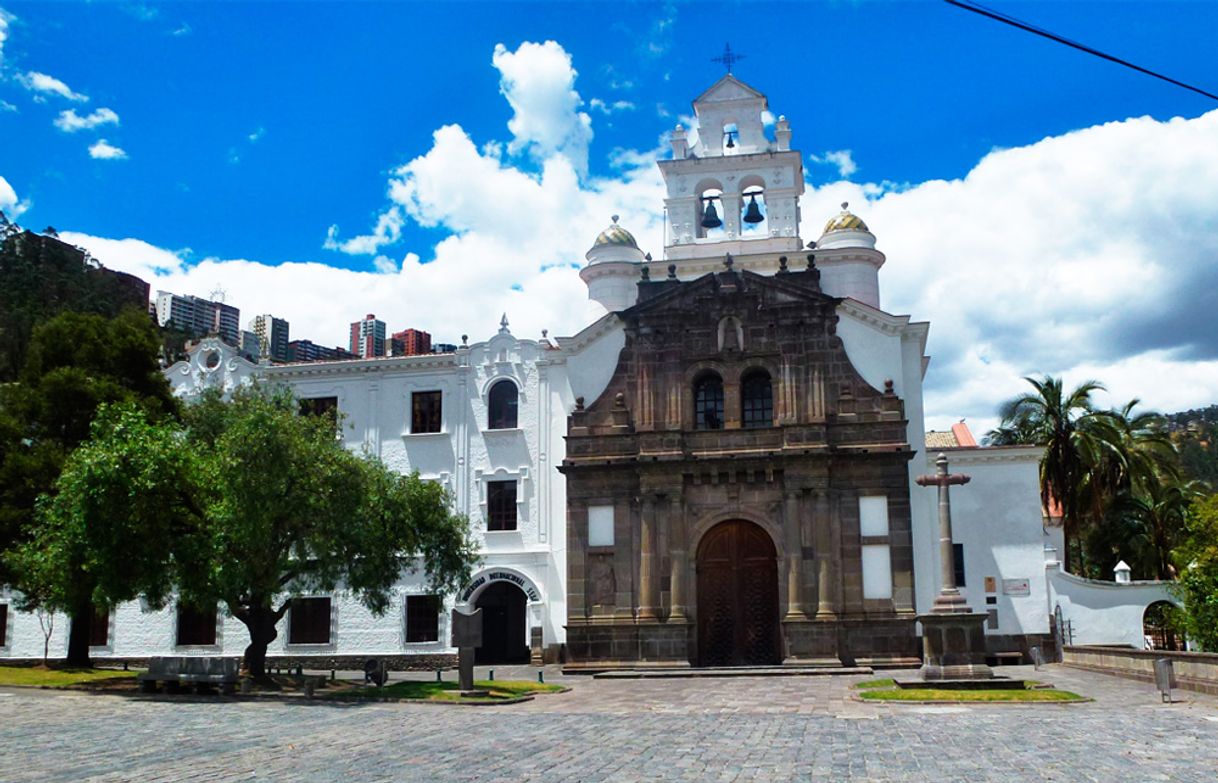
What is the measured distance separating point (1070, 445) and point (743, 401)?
15.8m

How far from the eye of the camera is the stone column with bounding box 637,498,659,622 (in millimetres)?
36500

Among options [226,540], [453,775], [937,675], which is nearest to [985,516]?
[937,675]

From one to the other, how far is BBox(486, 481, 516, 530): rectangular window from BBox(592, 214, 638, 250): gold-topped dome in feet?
34.2

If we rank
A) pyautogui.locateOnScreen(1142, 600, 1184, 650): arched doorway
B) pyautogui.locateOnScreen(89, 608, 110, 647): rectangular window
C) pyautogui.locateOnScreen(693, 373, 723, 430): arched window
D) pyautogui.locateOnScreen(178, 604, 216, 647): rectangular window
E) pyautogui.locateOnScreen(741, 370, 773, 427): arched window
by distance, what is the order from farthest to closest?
pyautogui.locateOnScreen(89, 608, 110, 647): rectangular window
pyautogui.locateOnScreen(178, 604, 216, 647): rectangular window
pyautogui.locateOnScreen(693, 373, 723, 430): arched window
pyautogui.locateOnScreen(741, 370, 773, 427): arched window
pyautogui.locateOnScreen(1142, 600, 1184, 650): arched doorway

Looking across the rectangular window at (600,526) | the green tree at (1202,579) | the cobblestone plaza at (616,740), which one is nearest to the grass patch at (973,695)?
the cobblestone plaza at (616,740)

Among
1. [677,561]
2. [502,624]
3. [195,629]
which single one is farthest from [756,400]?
[195,629]

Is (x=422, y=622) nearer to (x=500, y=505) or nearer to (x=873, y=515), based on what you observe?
(x=500, y=505)

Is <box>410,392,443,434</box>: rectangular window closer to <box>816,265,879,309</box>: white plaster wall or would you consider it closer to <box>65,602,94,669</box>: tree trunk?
<box>65,602,94,669</box>: tree trunk

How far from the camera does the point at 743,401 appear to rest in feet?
126

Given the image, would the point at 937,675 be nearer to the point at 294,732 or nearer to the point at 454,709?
the point at 454,709

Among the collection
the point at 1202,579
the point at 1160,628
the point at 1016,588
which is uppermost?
the point at 1202,579

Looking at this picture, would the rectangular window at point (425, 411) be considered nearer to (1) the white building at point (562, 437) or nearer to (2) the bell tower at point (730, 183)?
(1) the white building at point (562, 437)

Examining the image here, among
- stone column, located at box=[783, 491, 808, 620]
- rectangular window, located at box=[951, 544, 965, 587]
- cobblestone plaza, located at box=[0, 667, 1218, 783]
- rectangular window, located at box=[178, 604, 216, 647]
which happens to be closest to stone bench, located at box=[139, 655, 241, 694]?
cobblestone plaza, located at box=[0, 667, 1218, 783]

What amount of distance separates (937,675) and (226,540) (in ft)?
55.2
